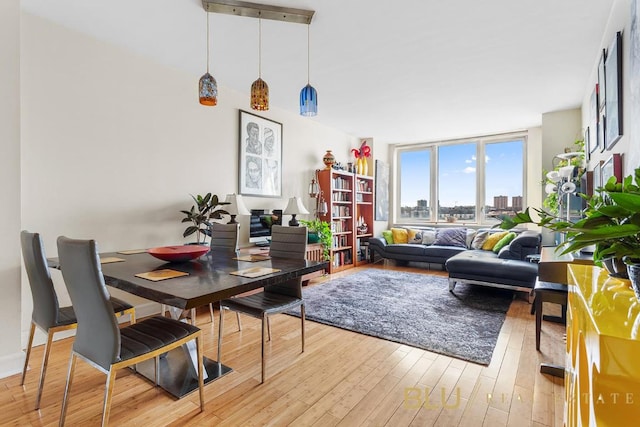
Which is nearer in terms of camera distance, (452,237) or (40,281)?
(40,281)

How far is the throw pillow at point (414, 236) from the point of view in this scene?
20.8 ft

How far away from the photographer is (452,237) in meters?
6.07

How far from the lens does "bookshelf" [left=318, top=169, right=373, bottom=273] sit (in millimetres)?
5559

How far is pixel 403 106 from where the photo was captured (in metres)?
4.76

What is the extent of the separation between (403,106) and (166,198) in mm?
3431

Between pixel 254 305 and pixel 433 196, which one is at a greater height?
pixel 433 196

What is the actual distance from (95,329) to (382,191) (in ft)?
20.2

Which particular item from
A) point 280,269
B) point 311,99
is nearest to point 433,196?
point 311,99

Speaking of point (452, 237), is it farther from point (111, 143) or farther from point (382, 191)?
point (111, 143)

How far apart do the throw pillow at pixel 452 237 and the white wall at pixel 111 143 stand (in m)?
4.01

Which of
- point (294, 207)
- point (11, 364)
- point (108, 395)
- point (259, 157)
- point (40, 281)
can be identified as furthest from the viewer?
point (294, 207)

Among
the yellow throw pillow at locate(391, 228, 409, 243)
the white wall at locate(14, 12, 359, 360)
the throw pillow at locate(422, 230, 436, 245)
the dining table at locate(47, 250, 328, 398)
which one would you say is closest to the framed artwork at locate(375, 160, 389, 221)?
the yellow throw pillow at locate(391, 228, 409, 243)

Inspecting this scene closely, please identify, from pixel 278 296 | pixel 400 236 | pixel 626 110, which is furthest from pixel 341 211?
pixel 626 110

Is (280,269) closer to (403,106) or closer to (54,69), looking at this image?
(54,69)
